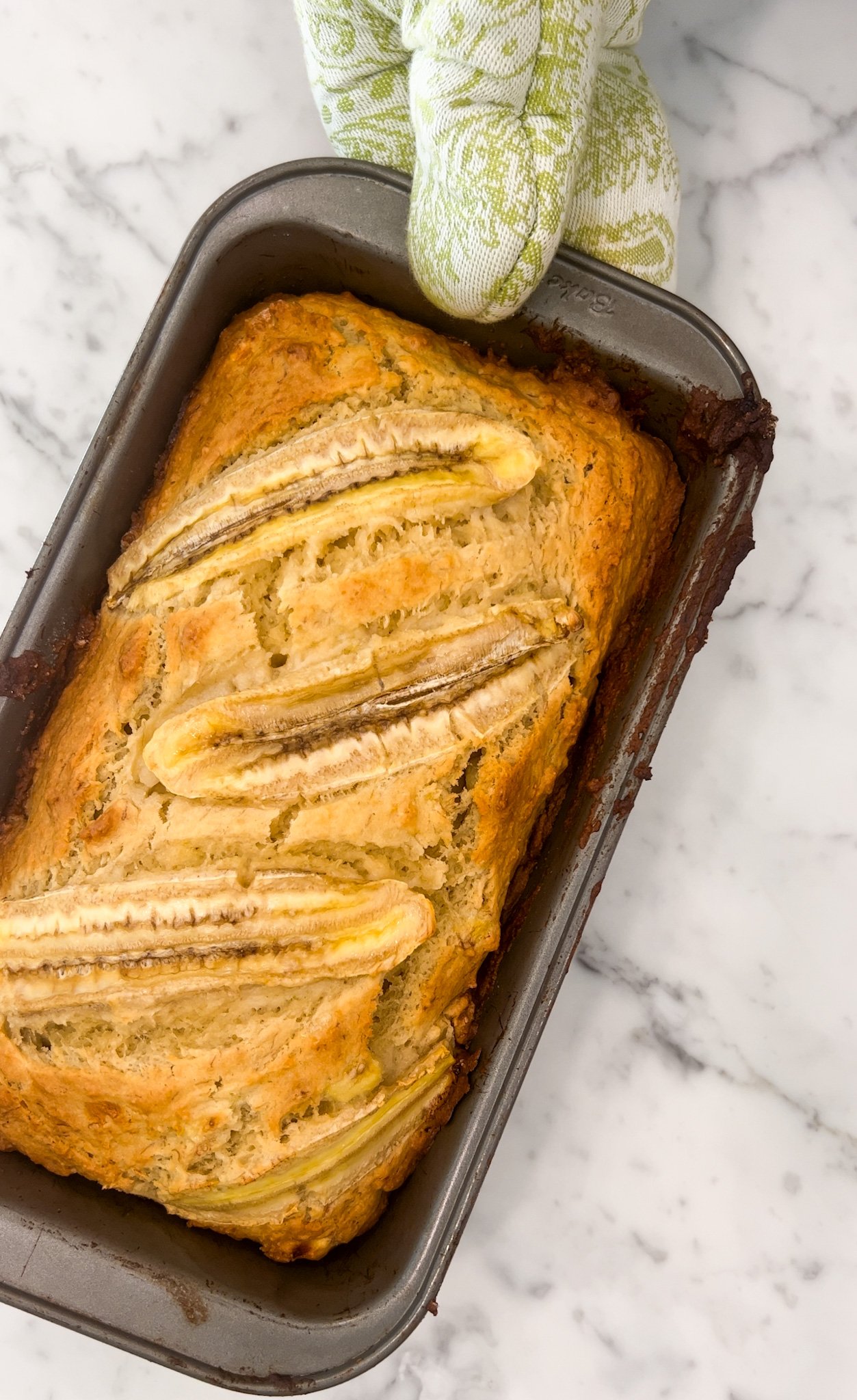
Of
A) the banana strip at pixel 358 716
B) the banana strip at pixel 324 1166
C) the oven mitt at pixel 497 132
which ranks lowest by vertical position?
the banana strip at pixel 324 1166

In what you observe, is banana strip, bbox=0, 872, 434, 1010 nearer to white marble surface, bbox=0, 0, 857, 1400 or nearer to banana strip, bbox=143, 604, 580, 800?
banana strip, bbox=143, 604, 580, 800

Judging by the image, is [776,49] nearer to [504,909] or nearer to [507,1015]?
[504,909]

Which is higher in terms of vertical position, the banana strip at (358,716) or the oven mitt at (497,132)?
the oven mitt at (497,132)

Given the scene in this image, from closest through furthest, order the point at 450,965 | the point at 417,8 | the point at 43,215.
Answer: the point at 417,8 → the point at 450,965 → the point at 43,215

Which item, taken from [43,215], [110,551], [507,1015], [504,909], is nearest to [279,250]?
[110,551]

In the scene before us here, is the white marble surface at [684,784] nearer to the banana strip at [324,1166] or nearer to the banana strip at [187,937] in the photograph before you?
the banana strip at [324,1166]

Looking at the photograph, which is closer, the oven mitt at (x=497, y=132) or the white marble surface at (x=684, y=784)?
the oven mitt at (x=497, y=132)

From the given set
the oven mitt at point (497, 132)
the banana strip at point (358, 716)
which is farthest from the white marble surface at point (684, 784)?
the banana strip at point (358, 716)

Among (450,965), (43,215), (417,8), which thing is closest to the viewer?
(417,8)

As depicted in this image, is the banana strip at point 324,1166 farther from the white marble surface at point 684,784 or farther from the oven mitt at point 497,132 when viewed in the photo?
the oven mitt at point 497,132

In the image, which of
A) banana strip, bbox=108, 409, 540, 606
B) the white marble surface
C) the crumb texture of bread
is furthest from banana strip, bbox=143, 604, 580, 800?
the white marble surface
